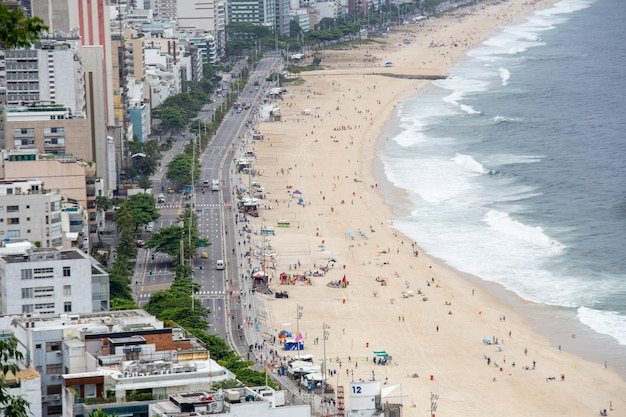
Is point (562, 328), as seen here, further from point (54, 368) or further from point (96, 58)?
point (96, 58)

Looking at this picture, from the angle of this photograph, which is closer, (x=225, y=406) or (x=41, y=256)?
(x=225, y=406)

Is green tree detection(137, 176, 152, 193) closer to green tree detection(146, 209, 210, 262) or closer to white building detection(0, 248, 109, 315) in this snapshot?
green tree detection(146, 209, 210, 262)

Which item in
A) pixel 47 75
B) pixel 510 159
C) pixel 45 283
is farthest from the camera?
pixel 510 159

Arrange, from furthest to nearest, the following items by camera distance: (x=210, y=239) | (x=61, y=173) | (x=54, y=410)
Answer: (x=210, y=239) < (x=61, y=173) < (x=54, y=410)

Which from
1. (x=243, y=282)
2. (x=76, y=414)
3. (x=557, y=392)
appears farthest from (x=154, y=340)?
(x=243, y=282)

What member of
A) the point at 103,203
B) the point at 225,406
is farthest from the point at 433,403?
the point at 103,203

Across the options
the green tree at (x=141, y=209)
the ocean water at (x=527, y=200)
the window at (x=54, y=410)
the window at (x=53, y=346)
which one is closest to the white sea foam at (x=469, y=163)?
the ocean water at (x=527, y=200)
